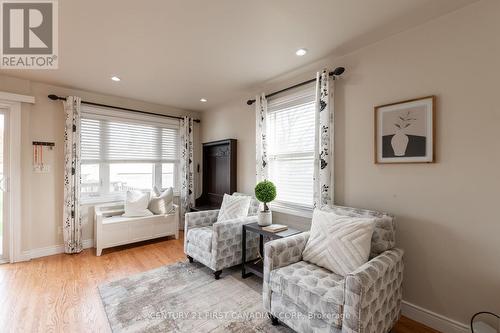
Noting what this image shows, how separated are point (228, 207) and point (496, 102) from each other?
8.97 feet

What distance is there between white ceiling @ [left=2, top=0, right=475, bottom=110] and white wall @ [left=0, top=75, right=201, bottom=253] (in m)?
0.24

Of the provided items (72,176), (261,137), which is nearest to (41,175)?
(72,176)

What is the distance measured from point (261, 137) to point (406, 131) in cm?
171

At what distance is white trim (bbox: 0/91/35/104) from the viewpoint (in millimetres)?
2914

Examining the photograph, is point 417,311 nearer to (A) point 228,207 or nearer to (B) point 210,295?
(B) point 210,295

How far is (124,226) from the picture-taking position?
354 cm

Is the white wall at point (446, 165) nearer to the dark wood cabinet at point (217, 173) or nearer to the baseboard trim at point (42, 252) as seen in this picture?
the dark wood cabinet at point (217, 173)

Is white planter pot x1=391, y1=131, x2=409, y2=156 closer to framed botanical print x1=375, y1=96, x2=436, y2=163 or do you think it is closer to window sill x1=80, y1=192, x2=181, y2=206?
framed botanical print x1=375, y1=96, x2=436, y2=163

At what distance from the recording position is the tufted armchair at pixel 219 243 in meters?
2.62

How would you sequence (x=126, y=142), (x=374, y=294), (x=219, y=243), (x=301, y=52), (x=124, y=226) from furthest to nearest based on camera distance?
(x=126, y=142) < (x=124, y=226) < (x=219, y=243) < (x=301, y=52) < (x=374, y=294)

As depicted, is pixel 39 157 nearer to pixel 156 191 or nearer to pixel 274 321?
pixel 156 191

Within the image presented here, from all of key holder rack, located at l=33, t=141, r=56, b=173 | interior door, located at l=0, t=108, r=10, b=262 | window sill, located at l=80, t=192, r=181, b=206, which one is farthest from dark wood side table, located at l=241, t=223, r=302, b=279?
interior door, located at l=0, t=108, r=10, b=262

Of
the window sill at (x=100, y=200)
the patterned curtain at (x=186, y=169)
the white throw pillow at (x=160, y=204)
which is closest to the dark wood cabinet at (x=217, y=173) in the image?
the patterned curtain at (x=186, y=169)

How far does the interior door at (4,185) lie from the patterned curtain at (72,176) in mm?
614
